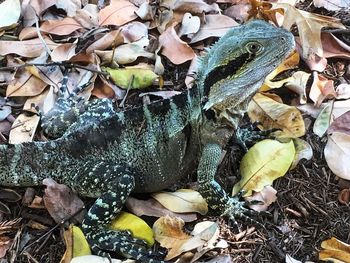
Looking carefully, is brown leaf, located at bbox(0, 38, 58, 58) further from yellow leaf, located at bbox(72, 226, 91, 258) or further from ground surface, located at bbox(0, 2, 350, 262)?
yellow leaf, located at bbox(72, 226, 91, 258)

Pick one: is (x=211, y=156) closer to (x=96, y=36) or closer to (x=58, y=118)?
(x=58, y=118)

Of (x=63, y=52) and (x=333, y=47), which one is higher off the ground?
(x=333, y=47)

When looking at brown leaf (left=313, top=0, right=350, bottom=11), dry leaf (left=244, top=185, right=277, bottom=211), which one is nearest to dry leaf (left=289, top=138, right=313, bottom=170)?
dry leaf (left=244, top=185, right=277, bottom=211)

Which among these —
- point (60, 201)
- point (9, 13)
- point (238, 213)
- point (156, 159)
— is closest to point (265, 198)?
point (238, 213)

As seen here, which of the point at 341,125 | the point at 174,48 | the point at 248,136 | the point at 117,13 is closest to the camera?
the point at 341,125

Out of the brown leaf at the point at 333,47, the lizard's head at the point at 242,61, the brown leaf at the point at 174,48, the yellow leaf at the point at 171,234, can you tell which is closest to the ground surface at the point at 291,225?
the yellow leaf at the point at 171,234

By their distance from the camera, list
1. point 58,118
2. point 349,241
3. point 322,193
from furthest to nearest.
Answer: point 58,118, point 322,193, point 349,241

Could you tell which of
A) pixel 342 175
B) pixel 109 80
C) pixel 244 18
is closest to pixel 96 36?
pixel 109 80

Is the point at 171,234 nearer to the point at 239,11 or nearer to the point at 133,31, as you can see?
the point at 133,31
